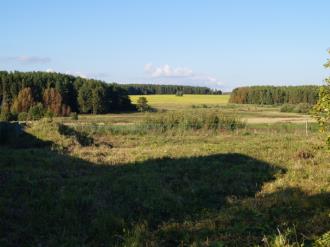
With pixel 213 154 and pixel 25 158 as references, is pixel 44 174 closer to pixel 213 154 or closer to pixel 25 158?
pixel 25 158

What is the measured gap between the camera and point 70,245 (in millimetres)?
7887

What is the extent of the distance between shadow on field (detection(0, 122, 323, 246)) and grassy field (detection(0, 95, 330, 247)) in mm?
22

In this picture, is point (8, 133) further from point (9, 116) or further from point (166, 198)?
point (9, 116)

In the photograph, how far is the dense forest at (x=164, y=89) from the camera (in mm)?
134000

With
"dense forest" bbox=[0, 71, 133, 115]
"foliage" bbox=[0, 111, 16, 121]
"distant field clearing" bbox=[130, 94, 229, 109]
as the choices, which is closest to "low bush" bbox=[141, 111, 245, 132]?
"foliage" bbox=[0, 111, 16, 121]

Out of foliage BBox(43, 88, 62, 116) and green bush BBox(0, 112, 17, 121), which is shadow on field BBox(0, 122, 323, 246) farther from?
foliage BBox(43, 88, 62, 116)

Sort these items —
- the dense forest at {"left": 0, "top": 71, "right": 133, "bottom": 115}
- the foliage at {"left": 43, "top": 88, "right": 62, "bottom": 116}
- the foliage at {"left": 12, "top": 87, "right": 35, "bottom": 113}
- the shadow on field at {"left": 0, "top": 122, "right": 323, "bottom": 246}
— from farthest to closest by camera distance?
1. the foliage at {"left": 43, "top": 88, "right": 62, "bottom": 116}
2. the dense forest at {"left": 0, "top": 71, "right": 133, "bottom": 115}
3. the foliage at {"left": 12, "top": 87, "right": 35, "bottom": 113}
4. the shadow on field at {"left": 0, "top": 122, "right": 323, "bottom": 246}

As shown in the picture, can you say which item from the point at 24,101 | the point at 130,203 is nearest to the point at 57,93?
the point at 24,101

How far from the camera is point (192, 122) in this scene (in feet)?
117

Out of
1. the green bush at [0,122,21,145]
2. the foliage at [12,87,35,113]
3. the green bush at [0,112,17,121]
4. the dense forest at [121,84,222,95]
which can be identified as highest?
the dense forest at [121,84,222,95]

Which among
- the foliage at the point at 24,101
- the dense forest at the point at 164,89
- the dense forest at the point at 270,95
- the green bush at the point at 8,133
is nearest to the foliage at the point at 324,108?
the green bush at the point at 8,133

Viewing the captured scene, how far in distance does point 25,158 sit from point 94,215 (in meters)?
7.34

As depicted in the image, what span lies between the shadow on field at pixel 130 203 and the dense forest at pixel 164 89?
114900 millimetres

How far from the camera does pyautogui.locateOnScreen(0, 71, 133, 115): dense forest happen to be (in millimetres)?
69062
